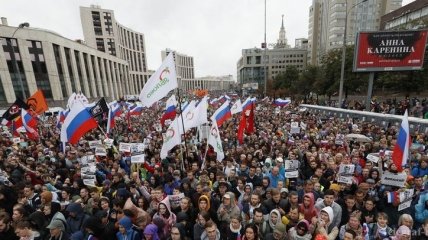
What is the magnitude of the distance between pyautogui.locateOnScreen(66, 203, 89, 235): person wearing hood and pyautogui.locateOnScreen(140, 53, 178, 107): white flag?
113 inches

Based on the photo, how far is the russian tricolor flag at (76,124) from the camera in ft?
24.0

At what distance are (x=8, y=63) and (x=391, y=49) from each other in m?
43.7

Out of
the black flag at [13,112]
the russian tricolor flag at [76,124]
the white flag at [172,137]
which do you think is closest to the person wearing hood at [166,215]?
the white flag at [172,137]

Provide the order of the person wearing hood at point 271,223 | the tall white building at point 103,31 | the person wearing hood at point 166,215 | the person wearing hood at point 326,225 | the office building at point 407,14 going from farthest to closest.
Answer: the tall white building at point 103,31 → the office building at point 407,14 → the person wearing hood at point 166,215 → the person wearing hood at point 271,223 → the person wearing hood at point 326,225

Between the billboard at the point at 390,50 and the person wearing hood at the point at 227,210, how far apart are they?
15094mm

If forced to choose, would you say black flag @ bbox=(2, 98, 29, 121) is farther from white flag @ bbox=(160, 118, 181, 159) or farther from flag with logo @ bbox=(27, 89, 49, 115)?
white flag @ bbox=(160, 118, 181, 159)

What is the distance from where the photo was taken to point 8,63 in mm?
34062

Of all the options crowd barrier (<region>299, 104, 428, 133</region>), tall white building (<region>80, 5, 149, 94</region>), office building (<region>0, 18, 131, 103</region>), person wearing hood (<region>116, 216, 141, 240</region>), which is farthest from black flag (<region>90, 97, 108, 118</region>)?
tall white building (<region>80, 5, 149, 94</region>)

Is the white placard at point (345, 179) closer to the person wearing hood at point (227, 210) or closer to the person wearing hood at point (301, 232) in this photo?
the person wearing hood at point (301, 232)

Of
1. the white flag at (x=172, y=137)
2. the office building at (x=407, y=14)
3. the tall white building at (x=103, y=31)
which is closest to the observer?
the white flag at (x=172, y=137)

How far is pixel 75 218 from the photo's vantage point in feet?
13.8

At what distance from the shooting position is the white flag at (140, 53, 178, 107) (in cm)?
629

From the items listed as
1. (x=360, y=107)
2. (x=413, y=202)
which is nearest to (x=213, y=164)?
(x=413, y=202)

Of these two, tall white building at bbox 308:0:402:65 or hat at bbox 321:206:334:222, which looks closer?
hat at bbox 321:206:334:222
